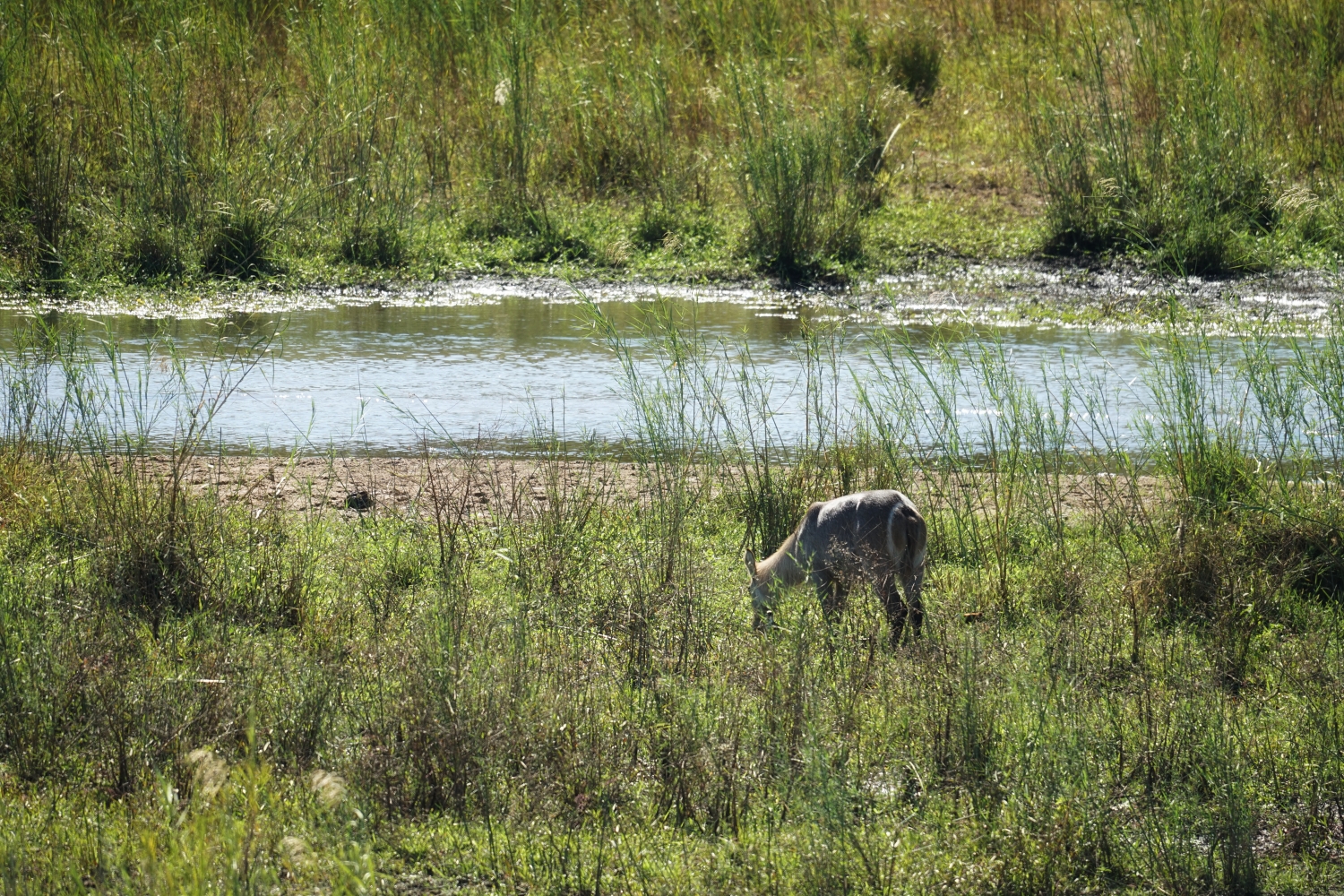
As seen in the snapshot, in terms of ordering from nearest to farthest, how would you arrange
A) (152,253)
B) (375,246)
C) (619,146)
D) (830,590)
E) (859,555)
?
1. (859,555)
2. (830,590)
3. (152,253)
4. (375,246)
5. (619,146)

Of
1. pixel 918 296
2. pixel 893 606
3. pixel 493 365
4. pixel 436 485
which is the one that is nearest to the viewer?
pixel 893 606

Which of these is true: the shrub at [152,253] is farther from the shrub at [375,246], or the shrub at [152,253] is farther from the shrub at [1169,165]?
the shrub at [1169,165]

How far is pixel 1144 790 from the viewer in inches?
164

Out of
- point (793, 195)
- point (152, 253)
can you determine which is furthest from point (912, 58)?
point (152, 253)

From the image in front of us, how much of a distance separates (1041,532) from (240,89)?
31.9 feet

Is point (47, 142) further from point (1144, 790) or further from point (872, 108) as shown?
point (1144, 790)

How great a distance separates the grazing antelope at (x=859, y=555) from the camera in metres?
5.27

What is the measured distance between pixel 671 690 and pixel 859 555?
1000 mm

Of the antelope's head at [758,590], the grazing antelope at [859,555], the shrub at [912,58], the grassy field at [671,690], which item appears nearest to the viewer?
the grassy field at [671,690]

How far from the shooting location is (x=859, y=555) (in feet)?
17.2

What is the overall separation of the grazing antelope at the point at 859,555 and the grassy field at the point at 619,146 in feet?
21.9

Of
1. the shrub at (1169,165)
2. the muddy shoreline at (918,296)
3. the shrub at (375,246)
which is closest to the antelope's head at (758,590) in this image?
the muddy shoreline at (918,296)

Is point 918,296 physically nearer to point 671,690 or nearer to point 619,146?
point 619,146

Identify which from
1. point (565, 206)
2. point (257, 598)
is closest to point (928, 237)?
point (565, 206)
